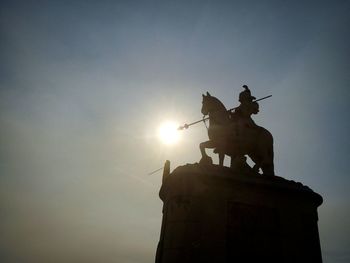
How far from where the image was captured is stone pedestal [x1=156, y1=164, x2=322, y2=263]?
254 inches

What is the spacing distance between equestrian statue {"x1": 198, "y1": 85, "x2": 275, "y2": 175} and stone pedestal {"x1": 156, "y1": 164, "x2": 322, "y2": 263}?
1.07m

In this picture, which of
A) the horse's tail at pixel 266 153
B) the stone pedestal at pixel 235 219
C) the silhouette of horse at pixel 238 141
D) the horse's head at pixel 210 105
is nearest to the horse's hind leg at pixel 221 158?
the silhouette of horse at pixel 238 141

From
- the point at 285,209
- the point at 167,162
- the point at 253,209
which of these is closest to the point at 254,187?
the point at 253,209

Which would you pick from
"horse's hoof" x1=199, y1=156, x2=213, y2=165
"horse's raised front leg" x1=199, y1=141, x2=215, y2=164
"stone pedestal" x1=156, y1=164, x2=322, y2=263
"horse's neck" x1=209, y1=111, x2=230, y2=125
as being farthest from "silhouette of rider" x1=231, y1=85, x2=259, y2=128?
"stone pedestal" x1=156, y1=164, x2=322, y2=263

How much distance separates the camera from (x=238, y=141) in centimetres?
865

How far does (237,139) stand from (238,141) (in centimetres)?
7

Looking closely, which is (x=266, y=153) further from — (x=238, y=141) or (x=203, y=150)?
(x=203, y=150)

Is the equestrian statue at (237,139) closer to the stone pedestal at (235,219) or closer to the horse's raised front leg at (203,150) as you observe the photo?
the horse's raised front leg at (203,150)

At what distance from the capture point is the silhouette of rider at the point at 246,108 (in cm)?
918

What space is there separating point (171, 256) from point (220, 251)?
112 centimetres

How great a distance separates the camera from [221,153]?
8.67 m

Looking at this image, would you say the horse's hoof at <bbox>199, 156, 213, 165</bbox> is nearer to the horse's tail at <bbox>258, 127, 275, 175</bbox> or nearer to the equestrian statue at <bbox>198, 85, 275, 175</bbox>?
the equestrian statue at <bbox>198, 85, 275, 175</bbox>

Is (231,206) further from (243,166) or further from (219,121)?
(219,121)

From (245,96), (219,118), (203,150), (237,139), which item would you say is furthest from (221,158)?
(245,96)
